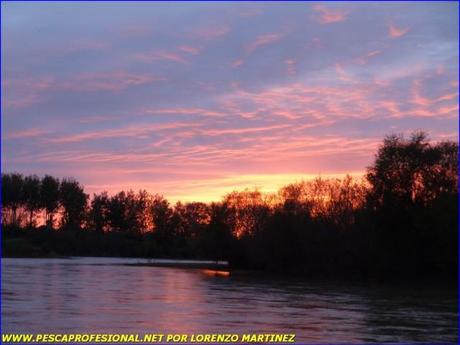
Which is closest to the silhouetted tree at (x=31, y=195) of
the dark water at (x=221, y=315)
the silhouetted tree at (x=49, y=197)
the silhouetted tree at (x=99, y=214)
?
the silhouetted tree at (x=49, y=197)

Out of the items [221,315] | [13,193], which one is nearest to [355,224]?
[221,315]

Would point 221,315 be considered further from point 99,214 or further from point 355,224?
point 99,214

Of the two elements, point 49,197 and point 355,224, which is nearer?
point 355,224

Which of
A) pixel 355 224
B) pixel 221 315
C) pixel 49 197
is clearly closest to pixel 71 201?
pixel 49 197

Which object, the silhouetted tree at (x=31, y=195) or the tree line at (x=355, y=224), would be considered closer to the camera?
the tree line at (x=355, y=224)

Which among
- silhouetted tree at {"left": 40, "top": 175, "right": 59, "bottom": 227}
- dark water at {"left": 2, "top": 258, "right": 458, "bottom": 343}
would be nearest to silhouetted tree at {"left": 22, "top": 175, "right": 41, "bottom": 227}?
silhouetted tree at {"left": 40, "top": 175, "right": 59, "bottom": 227}

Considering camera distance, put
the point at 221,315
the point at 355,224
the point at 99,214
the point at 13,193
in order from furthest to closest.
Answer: the point at 99,214
the point at 13,193
the point at 355,224
the point at 221,315

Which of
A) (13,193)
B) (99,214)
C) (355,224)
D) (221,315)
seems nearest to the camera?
(221,315)

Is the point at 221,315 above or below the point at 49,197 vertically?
below

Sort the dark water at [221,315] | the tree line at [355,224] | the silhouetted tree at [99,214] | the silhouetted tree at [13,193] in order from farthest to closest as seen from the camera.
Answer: the silhouetted tree at [99,214] < the silhouetted tree at [13,193] < the tree line at [355,224] < the dark water at [221,315]

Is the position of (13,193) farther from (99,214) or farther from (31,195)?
(99,214)

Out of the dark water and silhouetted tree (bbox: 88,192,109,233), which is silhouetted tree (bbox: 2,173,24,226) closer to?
silhouetted tree (bbox: 88,192,109,233)

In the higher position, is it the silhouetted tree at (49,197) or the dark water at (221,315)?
the silhouetted tree at (49,197)

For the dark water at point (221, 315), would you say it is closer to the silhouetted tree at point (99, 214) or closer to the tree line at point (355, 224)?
the tree line at point (355, 224)
